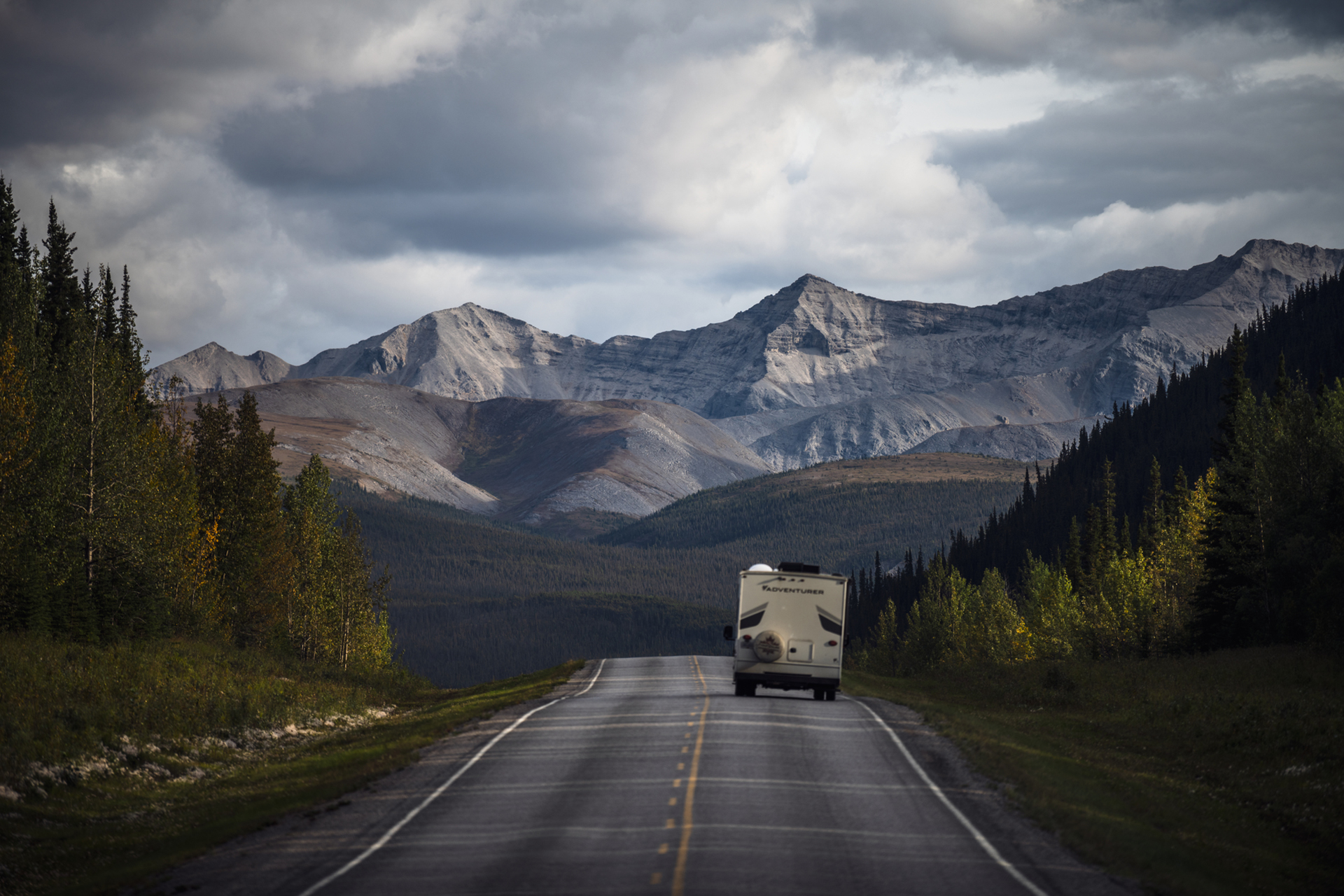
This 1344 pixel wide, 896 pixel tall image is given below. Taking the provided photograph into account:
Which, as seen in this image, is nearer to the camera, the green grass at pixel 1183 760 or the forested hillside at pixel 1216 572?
the green grass at pixel 1183 760

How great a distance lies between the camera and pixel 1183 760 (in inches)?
1259

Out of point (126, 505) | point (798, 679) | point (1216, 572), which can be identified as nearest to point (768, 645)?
point (798, 679)

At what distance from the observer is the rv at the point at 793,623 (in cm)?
3747

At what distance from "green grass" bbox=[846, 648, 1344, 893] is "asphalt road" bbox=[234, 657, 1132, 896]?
1618 millimetres

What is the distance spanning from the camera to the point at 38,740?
27.0 m

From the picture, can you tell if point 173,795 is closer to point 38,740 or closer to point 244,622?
point 38,740

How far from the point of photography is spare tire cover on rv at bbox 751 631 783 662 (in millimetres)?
37688

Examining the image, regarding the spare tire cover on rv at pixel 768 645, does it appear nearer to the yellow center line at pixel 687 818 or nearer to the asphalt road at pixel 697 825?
the yellow center line at pixel 687 818

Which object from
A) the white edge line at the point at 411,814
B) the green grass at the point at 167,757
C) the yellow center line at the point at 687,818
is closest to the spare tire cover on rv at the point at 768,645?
the yellow center line at the point at 687,818

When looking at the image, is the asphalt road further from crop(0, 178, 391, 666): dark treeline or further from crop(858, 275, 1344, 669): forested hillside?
crop(858, 275, 1344, 669): forested hillside

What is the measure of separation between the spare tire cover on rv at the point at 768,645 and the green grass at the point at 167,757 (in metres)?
10.3

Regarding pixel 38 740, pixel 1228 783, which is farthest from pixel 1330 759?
pixel 38 740

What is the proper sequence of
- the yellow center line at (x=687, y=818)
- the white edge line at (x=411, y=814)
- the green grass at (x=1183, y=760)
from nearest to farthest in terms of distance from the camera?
the yellow center line at (x=687, y=818), the white edge line at (x=411, y=814), the green grass at (x=1183, y=760)

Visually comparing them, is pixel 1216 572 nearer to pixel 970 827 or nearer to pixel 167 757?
pixel 970 827
